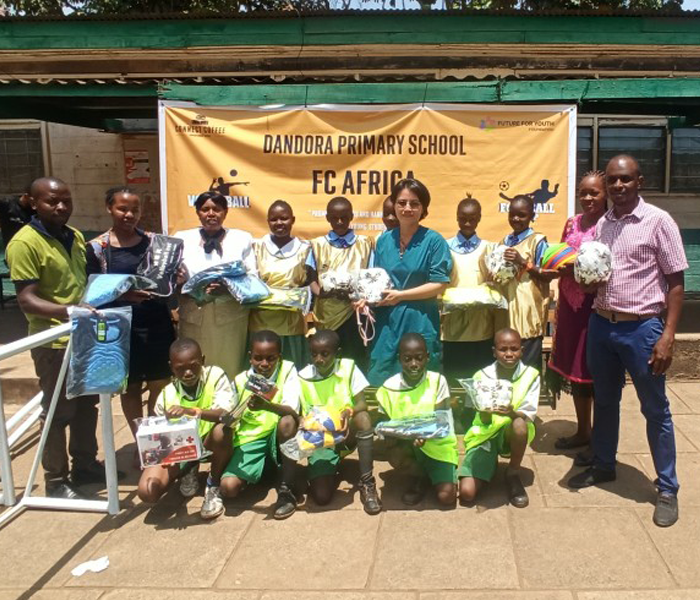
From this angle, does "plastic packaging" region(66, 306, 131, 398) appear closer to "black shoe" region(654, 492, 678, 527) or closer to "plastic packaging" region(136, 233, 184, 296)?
"plastic packaging" region(136, 233, 184, 296)

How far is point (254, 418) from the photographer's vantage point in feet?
11.8

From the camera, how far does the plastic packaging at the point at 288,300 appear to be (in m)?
3.88

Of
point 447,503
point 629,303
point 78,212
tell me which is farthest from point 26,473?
point 78,212

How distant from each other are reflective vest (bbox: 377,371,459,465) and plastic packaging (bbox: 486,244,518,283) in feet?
2.62

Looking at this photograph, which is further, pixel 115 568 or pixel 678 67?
pixel 678 67

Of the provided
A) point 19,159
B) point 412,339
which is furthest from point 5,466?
point 19,159

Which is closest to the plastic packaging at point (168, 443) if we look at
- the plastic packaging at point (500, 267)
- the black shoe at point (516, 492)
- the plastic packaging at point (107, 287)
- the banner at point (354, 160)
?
the plastic packaging at point (107, 287)

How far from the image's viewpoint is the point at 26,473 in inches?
159

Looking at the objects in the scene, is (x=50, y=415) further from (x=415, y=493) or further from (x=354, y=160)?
(x=354, y=160)

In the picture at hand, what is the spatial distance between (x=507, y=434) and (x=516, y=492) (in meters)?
0.31

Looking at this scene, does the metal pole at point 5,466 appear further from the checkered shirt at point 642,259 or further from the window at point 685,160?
the window at point 685,160

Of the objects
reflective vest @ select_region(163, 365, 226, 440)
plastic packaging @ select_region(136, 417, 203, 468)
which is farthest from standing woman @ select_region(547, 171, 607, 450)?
plastic packaging @ select_region(136, 417, 203, 468)

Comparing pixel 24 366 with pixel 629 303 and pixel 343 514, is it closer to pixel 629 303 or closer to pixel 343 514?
pixel 343 514

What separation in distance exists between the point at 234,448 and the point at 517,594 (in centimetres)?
168
